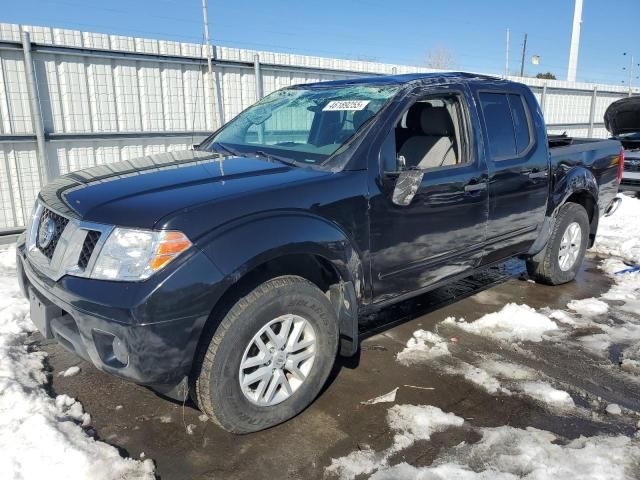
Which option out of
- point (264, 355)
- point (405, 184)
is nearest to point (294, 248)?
point (264, 355)

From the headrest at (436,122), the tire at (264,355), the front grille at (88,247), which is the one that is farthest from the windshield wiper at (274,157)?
the headrest at (436,122)

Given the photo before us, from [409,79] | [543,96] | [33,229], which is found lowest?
[33,229]

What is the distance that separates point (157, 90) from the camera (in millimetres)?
7844

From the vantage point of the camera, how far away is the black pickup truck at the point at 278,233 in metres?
2.40

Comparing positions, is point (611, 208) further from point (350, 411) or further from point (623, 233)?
point (350, 411)

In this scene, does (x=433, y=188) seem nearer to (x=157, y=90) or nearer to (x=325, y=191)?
(x=325, y=191)

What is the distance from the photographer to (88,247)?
2.52 m

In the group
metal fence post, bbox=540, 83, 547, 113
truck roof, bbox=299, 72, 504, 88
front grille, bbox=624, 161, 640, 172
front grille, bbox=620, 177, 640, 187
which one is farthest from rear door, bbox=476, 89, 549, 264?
metal fence post, bbox=540, 83, 547, 113

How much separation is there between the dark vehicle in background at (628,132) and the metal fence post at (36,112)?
31.8 feet

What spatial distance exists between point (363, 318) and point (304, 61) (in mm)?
6221

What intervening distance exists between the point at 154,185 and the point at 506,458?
2.30m

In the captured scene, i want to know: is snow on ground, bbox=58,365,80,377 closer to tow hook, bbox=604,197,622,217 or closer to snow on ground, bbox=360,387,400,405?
snow on ground, bbox=360,387,400,405

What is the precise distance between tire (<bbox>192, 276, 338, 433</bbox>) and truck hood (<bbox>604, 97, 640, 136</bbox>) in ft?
32.5

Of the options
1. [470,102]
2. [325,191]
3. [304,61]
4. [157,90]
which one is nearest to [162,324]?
[325,191]
